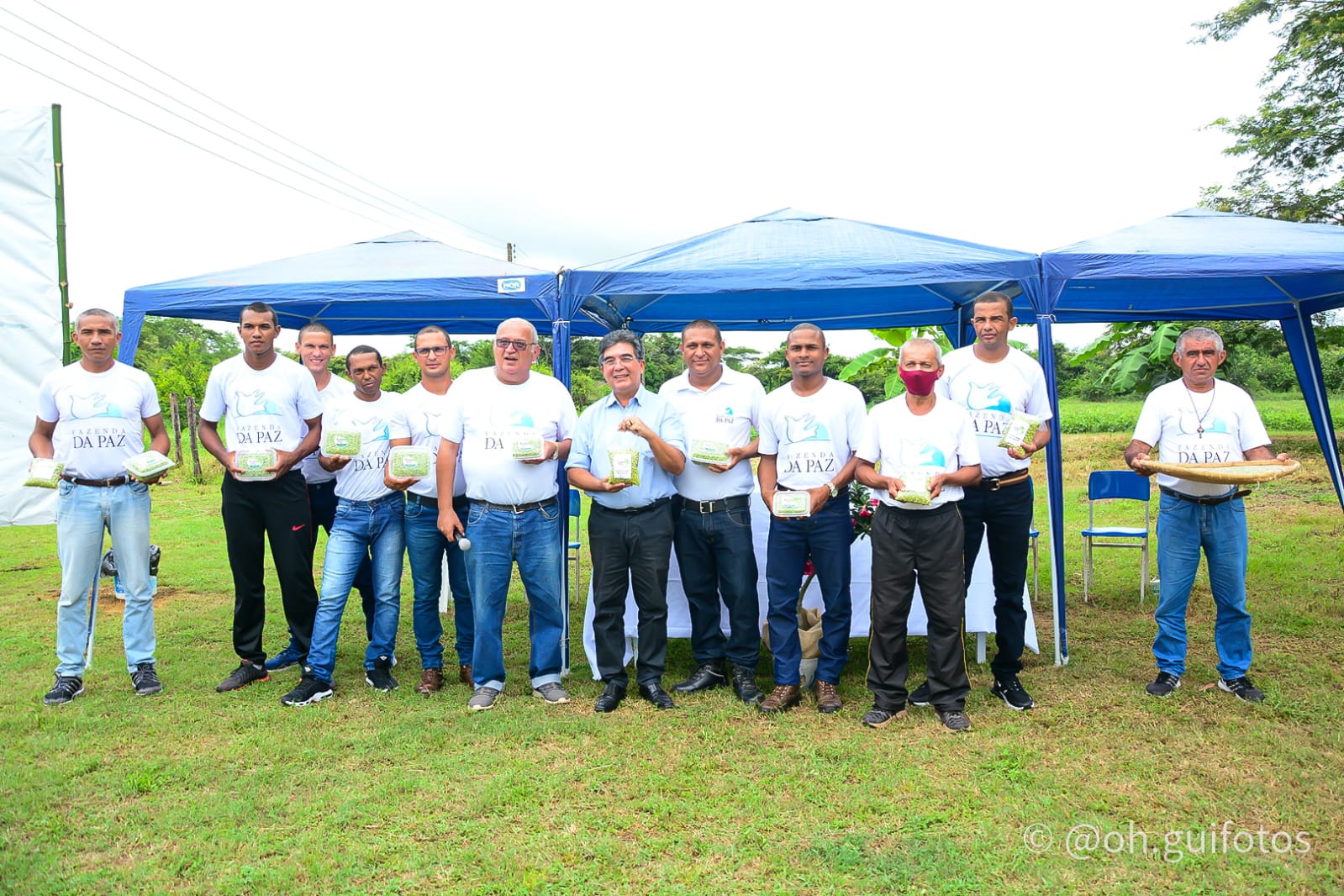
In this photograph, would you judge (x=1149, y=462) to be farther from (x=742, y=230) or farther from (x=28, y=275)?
(x=28, y=275)

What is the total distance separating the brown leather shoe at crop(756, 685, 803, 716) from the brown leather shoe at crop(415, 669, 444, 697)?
1.78 m

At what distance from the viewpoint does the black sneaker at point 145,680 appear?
4.73 meters

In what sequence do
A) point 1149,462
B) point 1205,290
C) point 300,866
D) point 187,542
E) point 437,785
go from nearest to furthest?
point 300,866
point 437,785
point 1149,462
point 1205,290
point 187,542

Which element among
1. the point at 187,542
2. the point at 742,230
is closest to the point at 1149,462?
the point at 742,230

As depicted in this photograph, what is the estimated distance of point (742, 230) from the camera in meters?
5.83

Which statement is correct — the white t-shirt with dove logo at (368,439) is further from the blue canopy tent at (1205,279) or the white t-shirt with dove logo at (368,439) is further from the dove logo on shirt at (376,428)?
the blue canopy tent at (1205,279)

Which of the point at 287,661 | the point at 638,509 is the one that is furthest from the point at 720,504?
the point at 287,661

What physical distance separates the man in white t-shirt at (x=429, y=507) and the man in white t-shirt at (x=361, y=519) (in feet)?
0.27

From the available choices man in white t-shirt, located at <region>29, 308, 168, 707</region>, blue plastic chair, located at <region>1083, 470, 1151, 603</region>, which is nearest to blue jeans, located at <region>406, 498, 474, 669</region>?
man in white t-shirt, located at <region>29, 308, 168, 707</region>

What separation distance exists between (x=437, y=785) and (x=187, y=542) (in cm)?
802

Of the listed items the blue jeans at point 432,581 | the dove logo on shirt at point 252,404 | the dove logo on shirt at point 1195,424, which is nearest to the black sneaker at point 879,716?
the dove logo on shirt at point 1195,424

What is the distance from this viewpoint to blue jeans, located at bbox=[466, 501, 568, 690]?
175 inches

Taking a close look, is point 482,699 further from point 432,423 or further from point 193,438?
point 193,438

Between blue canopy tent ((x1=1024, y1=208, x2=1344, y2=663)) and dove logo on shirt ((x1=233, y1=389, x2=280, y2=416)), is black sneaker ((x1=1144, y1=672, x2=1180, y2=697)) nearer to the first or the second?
blue canopy tent ((x1=1024, y1=208, x2=1344, y2=663))
